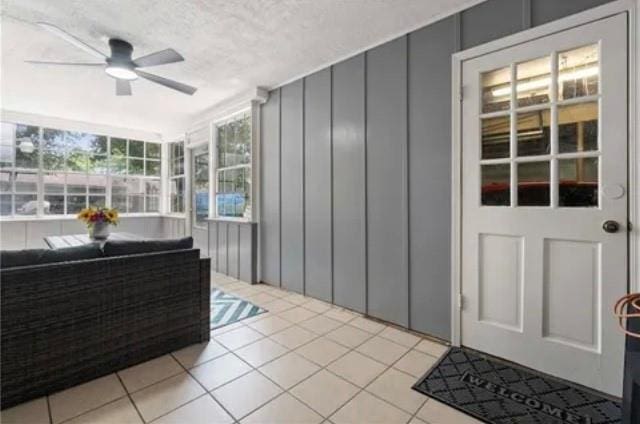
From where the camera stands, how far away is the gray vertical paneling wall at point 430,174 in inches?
93.3

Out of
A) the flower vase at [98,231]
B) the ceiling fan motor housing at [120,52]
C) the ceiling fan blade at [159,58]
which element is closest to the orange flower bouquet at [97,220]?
the flower vase at [98,231]

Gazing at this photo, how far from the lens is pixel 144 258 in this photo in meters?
2.09

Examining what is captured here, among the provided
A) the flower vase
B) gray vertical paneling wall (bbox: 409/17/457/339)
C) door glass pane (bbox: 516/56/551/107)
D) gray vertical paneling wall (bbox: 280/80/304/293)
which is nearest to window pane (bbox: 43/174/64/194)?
the flower vase

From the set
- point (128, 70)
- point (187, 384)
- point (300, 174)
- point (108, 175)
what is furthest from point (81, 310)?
point (108, 175)

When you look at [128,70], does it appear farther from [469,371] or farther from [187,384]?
[469,371]

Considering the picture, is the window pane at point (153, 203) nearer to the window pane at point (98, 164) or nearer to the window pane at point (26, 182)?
the window pane at point (98, 164)

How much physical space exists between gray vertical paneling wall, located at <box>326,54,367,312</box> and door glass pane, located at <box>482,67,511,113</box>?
3.44 feet

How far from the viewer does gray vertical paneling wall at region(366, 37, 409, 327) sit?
8.60ft

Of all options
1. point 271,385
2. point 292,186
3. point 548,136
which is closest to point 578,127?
point 548,136

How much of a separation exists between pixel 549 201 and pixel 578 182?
181 millimetres

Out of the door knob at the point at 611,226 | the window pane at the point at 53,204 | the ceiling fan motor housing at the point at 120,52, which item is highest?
the ceiling fan motor housing at the point at 120,52

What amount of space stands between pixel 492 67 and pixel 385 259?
170 cm

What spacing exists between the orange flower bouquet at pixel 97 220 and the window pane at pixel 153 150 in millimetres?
3674

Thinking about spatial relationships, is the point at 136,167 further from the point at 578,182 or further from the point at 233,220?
the point at 578,182
